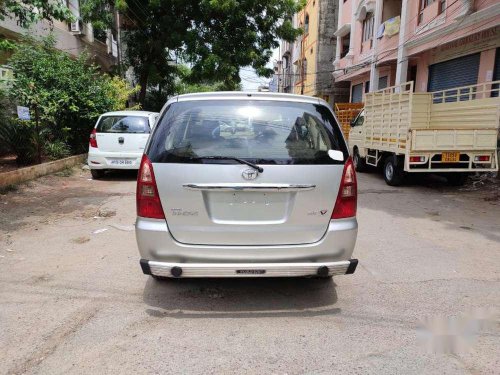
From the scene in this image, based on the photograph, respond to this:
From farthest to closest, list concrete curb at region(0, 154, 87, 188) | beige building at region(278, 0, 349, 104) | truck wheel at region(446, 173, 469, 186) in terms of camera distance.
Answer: beige building at region(278, 0, 349, 104), truck wheel at region(446, 173, 469, 186), concrete curb at region(0, 154, 87, 188)

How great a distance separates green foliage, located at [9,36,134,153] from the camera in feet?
34.6

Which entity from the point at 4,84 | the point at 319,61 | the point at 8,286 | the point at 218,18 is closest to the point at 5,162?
the point at 4,84

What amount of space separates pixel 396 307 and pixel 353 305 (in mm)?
349

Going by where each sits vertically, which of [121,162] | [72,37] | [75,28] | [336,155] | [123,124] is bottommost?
[121,162]

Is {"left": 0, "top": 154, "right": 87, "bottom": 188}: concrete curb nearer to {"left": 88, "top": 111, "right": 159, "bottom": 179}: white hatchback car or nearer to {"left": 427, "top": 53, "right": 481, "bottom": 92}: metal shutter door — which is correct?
{"left": 88, "top": 111, "right": 159, "bottom": 179}: white hatchback car

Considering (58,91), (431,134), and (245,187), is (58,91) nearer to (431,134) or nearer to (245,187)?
(431,134)

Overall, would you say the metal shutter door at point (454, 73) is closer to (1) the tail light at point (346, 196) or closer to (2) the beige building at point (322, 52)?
(1) the tail light at point (346, 196)

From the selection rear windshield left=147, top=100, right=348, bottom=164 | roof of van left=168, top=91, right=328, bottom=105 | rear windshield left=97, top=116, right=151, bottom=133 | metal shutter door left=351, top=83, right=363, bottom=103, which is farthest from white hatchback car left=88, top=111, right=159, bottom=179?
metal shutter door left=351, top=83, right=363, bottom=103

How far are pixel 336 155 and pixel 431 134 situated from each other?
5.88 metres

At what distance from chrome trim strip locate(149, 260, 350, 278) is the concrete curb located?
6179mm

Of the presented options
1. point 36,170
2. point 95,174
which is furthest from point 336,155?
point 95,174

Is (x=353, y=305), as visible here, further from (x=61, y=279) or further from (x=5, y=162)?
(x=5, y=162)

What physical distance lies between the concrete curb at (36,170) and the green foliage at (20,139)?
47cm

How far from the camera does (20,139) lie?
9.61 meters
